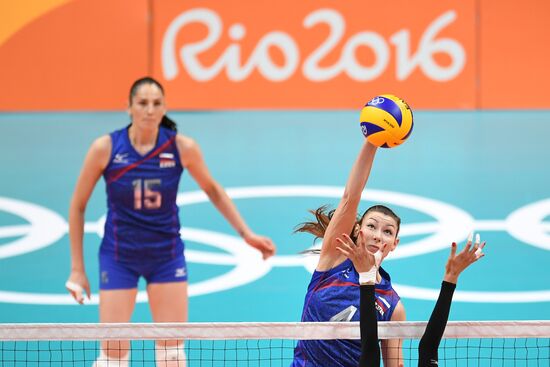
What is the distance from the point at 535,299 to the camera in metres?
8.75

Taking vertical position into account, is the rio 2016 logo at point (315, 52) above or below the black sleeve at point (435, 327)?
above

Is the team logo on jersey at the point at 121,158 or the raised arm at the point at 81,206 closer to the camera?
the raised arm at the point at 81,206

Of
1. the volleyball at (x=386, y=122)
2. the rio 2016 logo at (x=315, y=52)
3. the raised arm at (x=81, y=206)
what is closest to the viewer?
the volleyball at (x=386, y=122)

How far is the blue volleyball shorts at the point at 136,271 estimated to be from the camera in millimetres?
7168

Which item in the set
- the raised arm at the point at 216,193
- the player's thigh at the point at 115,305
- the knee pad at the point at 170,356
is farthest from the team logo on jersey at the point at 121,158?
the knee pad at the point at 170,356

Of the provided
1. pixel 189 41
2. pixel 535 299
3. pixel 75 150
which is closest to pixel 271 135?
pixel 189 41

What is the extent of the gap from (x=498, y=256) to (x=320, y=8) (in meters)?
4.50

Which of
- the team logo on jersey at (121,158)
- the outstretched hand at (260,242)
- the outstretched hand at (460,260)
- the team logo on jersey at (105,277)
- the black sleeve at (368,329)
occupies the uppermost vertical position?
the team logo on jersey at (121,158)

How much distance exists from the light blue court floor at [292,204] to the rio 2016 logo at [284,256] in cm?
2

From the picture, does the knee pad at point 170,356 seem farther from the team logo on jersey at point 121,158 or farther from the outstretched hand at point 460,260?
the outstretched hand at point 460,260

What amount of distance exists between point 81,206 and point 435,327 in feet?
10.5

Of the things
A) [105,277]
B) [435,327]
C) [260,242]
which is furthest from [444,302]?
[105,277]

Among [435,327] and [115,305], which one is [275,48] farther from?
[435,327]

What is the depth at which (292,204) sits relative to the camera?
35.5 feet
